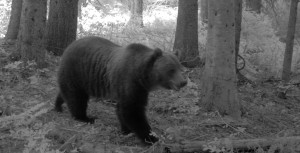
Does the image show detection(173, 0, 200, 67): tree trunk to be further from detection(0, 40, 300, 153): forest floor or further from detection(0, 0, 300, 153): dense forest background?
detection(0, 40, 300, 153): forest floor

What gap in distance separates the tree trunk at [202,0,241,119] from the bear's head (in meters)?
2.00

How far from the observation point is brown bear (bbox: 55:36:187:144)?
6352 mm

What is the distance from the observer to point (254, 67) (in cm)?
1570

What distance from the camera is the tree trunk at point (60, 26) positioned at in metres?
11.7

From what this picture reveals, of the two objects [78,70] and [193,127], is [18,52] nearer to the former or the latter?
[78,70]

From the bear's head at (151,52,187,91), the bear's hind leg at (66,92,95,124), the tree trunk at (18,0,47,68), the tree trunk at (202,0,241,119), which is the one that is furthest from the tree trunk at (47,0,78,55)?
the bear's head at (151,52,187,91)

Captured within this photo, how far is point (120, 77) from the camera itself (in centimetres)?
666

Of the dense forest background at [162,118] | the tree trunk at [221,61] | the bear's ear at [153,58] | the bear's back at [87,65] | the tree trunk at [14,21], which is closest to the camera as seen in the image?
the dense forest background at [162,118]

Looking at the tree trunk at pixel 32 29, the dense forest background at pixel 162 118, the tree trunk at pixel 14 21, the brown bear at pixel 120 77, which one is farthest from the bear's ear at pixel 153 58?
the tree trunk at pixel 14 21

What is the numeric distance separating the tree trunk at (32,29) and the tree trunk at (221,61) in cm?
440

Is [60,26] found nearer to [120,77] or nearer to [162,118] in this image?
[162,118]

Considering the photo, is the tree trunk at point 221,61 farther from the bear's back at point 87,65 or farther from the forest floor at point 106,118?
the bear's back at point 87,65

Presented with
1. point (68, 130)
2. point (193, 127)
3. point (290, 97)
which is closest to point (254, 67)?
point (290, 97)

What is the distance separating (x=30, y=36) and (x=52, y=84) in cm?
136
